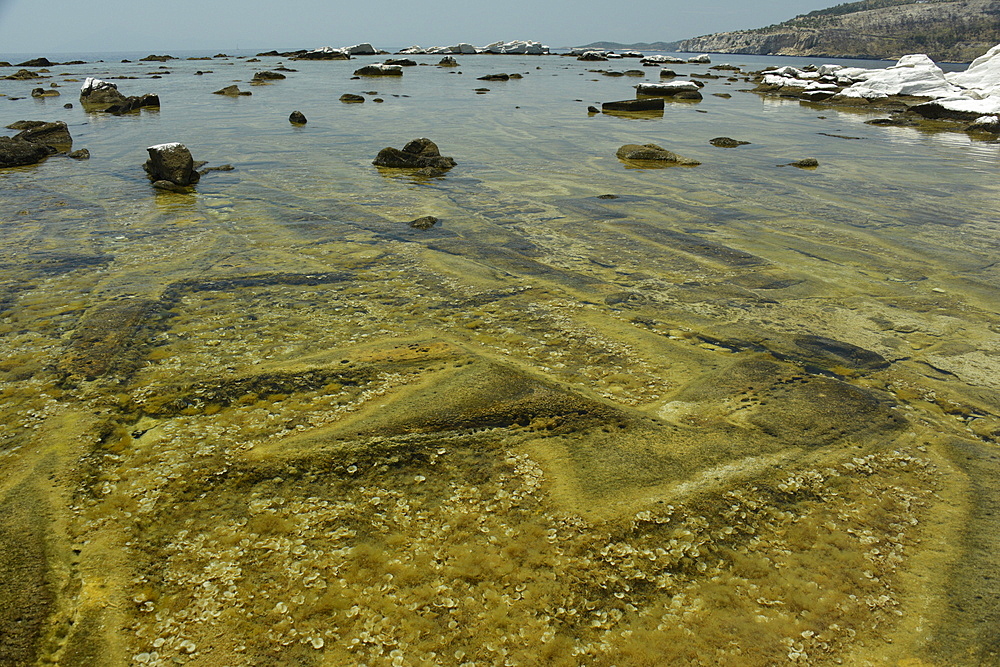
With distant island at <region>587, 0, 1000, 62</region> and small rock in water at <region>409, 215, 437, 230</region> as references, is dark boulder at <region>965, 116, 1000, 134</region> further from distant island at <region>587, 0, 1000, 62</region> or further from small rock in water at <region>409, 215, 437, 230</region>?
distant island at <region>587, 0, 1000, 62</region>

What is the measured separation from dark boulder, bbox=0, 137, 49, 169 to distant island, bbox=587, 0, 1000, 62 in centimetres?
13155

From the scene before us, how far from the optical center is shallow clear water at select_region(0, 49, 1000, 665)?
2.10 metres

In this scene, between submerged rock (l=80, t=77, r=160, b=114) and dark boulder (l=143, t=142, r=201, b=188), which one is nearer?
dark boulder (l=143, t=142, r=201, b=188)

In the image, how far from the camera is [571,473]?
2871mm

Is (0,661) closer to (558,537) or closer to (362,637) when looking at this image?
(362,637)

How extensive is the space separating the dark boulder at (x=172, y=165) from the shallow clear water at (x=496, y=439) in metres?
1.62

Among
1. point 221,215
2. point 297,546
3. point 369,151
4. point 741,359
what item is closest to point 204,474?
point 297,546

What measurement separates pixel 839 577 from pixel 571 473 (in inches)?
47.3

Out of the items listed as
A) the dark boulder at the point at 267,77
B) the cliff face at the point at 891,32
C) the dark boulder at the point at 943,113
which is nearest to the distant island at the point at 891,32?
the cliff face at the point at 891,32

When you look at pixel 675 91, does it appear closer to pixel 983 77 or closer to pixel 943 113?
pixel 943 113

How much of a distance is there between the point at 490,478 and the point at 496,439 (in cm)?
33

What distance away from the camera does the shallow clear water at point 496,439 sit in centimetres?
210

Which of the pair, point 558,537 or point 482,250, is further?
point 482,250

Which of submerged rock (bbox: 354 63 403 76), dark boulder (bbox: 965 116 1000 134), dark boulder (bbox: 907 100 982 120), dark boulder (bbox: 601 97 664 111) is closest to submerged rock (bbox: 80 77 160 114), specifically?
dark boulder (bbox: 601 97 664 111)
